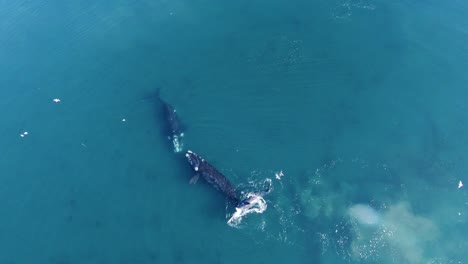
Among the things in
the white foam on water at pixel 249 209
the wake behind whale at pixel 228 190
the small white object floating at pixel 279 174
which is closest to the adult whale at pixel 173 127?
the wake behind whale at pixel 228 190

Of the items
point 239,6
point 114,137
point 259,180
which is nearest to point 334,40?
point 239,6

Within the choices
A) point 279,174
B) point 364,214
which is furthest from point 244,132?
point 364,214

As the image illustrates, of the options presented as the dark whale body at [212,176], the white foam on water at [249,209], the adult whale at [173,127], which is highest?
the adult whale at [173,127]

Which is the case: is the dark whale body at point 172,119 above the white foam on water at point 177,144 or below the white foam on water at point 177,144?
above

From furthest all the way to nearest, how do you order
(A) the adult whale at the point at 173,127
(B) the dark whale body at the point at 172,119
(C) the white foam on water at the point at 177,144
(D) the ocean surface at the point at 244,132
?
(B) the dark whale body at the point at 172,119, (A) the adult whale at the point at 173,127, (C) the white foam on water at the point at 177,144, (D) the ocean surface at the point at 244,132

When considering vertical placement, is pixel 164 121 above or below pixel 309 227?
above

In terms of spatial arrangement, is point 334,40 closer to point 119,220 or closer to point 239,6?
Result: point 239,6

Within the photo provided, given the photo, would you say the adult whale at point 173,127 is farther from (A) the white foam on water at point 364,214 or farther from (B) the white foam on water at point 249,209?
(A) the white foam on water at point 364,214
